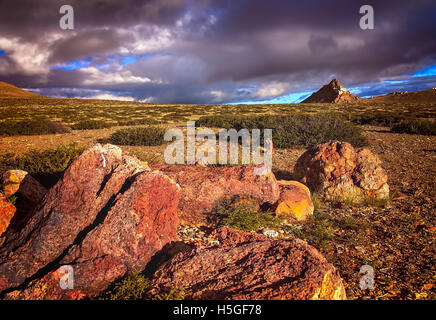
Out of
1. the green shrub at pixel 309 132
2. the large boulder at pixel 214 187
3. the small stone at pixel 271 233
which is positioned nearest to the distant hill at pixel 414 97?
the green shrub at pixel 309 132

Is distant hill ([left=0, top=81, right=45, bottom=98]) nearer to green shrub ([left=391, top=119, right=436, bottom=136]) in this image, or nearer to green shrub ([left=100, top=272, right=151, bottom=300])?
green shrub ([left=391, top=119, right=436, bottom=136])

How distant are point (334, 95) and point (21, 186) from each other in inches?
3130

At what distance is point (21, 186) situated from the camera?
14.8 feet

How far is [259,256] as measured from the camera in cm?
298

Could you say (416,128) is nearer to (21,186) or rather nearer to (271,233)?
(271,233)

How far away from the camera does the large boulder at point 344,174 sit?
6109 millimetres

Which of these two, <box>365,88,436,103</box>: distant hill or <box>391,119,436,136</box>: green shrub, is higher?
<box>365,88,436,103</box>: distant hill

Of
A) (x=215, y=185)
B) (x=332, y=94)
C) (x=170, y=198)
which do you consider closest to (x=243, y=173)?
(x=215, y=185)

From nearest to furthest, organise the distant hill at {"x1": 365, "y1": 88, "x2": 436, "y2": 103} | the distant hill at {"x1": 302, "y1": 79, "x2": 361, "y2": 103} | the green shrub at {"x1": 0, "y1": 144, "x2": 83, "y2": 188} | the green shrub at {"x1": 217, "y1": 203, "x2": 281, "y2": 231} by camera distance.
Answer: the green shrub at {"x1": 217, "y1": 203, "x2": 281, "y2": 231}
the green shrub at {"x1": 0, "y1": 144, "x2": 83, "y2": 188}
the distant hill at {"x1": 302, "y1": 79, "x2": 361, "y2": 103}
the distant hill at {"x1": 365, "y1": 88, "x2": 436, "y2": 103}

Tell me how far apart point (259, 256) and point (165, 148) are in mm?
9365

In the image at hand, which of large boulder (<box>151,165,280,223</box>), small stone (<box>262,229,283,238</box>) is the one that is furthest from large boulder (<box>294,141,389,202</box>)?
small stone (<box>262,229,283,238</box>)

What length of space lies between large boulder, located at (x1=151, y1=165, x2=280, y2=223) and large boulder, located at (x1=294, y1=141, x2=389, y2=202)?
1.78m

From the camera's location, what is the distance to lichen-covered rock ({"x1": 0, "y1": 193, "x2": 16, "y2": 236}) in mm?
3704
